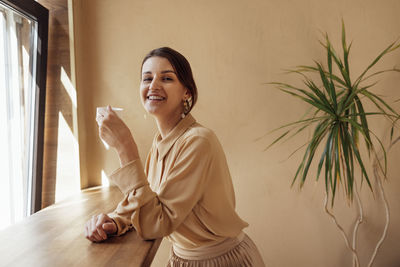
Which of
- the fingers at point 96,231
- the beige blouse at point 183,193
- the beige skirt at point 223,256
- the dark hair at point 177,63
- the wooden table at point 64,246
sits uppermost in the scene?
the dark hair at point 177,63

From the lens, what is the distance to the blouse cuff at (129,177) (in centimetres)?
101

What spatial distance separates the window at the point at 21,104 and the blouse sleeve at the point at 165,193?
3.16 feet

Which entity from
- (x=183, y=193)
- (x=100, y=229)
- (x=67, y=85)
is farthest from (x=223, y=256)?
(x=67, y=85)

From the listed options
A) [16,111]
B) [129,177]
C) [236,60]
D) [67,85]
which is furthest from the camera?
[236,60]

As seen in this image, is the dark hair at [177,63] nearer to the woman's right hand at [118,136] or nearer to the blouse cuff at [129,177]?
the woman's right hand at [118,136]

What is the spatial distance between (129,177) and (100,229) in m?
0.24

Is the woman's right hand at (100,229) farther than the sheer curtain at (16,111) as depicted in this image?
No

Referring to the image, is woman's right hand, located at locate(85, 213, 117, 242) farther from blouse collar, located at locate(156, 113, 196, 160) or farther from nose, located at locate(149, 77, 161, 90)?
nose, located at locate(149, 77, 161, 90)

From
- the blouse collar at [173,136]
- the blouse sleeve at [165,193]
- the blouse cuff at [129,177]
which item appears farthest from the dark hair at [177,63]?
the blouse cuff at [129,177]

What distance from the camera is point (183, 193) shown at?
1.03m

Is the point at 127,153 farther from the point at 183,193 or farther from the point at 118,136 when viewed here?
the point at 183,193

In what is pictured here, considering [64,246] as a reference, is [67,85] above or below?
above

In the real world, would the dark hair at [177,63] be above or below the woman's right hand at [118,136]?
above

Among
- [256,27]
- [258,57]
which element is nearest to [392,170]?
[258,57]
